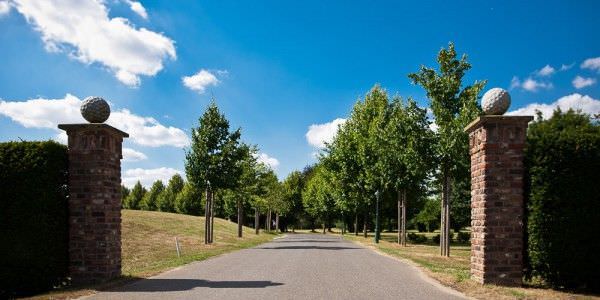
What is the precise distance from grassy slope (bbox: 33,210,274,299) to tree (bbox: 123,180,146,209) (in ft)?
179

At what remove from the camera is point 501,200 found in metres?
9.86

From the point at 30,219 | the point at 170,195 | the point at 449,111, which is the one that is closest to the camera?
the point at 30,219

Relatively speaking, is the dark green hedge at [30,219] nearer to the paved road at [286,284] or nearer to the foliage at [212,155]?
the paved road at [286,284]

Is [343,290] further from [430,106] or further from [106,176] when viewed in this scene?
[430,106]

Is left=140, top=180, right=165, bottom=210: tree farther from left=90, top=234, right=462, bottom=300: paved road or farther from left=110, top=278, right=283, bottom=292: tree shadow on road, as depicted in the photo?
left=110, top=278, right=283, bottom=292: tree shadow on road

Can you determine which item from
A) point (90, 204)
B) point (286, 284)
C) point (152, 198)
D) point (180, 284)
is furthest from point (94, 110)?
point (152, 198)

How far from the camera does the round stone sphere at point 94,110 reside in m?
10.4

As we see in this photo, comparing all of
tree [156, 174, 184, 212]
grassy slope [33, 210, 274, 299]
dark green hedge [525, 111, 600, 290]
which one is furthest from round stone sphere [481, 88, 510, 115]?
tree [156, 174, 184, 212]

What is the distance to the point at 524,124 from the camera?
986 cm

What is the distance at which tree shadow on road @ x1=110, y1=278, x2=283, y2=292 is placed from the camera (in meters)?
9.45

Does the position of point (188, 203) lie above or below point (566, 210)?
below

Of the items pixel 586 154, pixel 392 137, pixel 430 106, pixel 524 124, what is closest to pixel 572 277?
pixel 586 154

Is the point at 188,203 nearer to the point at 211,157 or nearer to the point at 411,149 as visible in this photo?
the point at 211,157

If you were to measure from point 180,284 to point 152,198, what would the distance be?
84802mm
